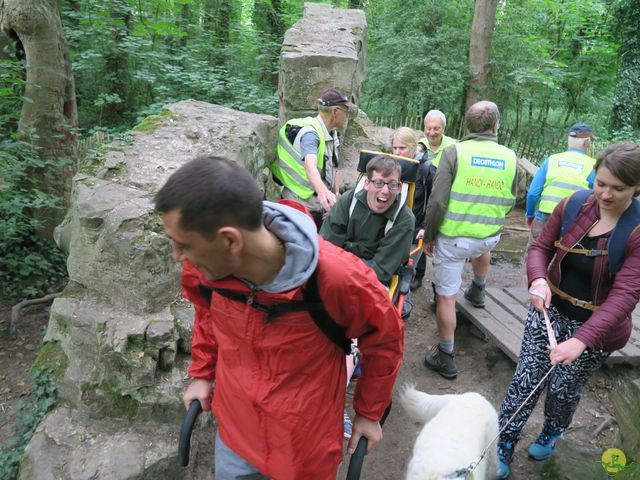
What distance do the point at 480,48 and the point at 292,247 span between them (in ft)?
47.0

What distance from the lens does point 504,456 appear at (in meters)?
2.99

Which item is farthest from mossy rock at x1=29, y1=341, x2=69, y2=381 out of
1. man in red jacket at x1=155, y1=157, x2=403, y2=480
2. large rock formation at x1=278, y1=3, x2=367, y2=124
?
large rock formation at x1=278, y1=3, x2=367, y2=124

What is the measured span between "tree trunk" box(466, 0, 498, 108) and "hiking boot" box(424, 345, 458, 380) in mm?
12040

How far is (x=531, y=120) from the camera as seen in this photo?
18.1 m

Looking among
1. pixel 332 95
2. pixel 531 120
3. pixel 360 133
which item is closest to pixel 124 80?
pixel 360 133

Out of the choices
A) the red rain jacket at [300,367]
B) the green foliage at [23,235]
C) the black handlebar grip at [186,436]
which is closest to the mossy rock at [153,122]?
the green foliage at [23,235]

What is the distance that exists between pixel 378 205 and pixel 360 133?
4.98 m

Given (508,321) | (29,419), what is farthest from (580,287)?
(29,419)

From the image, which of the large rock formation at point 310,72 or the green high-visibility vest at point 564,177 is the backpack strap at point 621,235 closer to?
the green high-visibility vest at point 564,177

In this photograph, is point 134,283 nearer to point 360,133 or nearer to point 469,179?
point 469,179

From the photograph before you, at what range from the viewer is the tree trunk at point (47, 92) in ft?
16.3

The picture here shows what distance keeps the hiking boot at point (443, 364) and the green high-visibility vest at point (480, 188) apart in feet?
3.85

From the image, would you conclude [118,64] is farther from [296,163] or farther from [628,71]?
[628,71]

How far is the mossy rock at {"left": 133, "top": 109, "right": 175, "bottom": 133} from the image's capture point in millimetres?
4188
